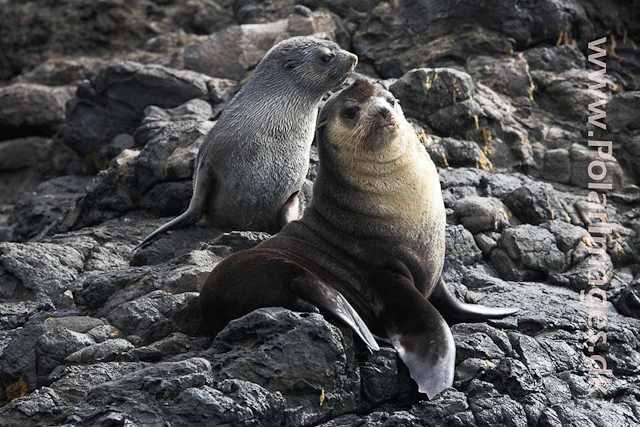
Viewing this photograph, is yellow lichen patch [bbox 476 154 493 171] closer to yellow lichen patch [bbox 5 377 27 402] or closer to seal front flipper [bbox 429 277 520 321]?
seal front flipper [bbox 429 277 520 321]

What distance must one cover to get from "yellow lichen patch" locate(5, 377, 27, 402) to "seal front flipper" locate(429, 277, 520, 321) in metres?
2.65

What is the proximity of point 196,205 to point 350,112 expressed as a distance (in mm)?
2578

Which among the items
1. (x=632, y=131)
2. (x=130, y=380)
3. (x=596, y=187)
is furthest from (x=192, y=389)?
(x=632, y=131)

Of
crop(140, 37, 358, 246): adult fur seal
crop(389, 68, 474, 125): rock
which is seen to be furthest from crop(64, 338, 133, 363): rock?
crop(389, 68, 474, 125): rock

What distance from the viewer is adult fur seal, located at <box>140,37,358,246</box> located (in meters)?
8.03

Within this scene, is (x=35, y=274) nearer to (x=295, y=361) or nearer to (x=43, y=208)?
(x=295, y=361)

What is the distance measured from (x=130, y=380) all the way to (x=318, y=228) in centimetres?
175

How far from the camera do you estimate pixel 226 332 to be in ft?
16.0

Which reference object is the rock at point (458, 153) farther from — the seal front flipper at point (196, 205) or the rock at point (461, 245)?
the seal front flipper at point (196, 205)

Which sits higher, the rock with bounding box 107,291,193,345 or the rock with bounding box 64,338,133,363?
the rock with bounding box 64,338,133,363

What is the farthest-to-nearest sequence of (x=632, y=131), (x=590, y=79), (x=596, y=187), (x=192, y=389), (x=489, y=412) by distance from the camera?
(x=590, y=79), (x=632, y=131), (x=596, y=187), (x=489, y=412), (x=192, y=389)

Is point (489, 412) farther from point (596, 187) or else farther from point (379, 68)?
point (379, 68)

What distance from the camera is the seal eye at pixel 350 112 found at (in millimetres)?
5836

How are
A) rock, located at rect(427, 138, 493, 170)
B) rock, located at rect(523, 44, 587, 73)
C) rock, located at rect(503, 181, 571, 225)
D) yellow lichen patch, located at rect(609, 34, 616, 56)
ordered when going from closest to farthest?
rock, located at rect(503, 181, 571, 225)
rock, located at rect(427, 138, 493, 170)
rock, located at rect(523, 44, 587, 73)
yellow lichen patch, located at rect(609, 34, 616, 56)
